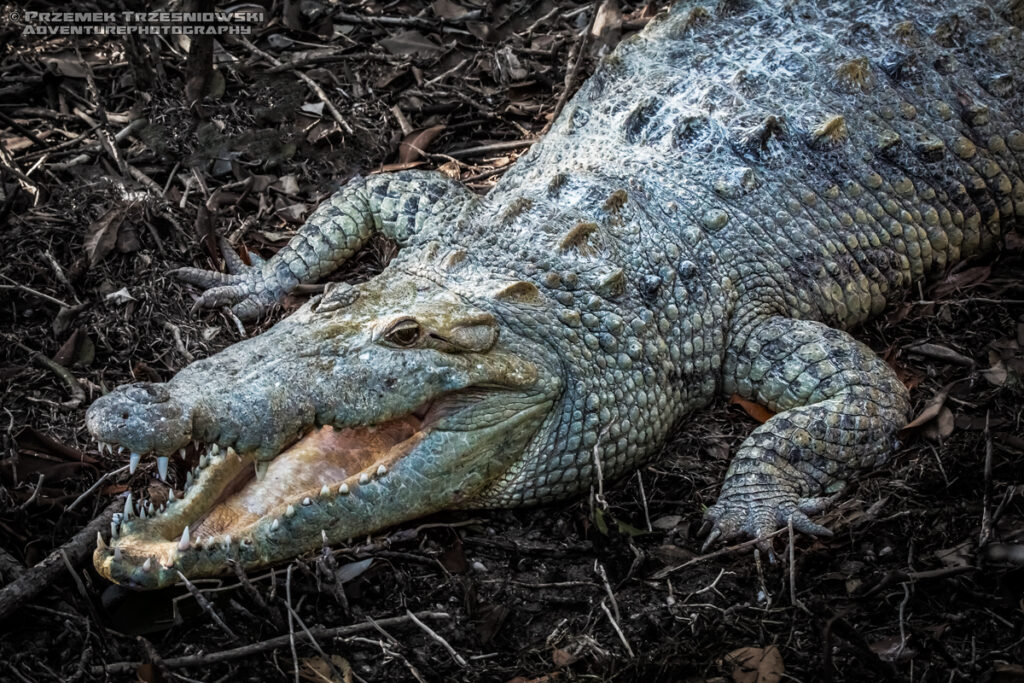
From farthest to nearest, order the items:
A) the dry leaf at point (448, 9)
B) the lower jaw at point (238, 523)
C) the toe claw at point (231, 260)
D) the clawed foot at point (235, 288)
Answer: the dry leaf at point (448, 9), the toe claw at point (231, 260), the clawed foot at point (235, 288), the lower jaw at point (238, 523)

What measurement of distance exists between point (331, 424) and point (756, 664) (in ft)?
4.74

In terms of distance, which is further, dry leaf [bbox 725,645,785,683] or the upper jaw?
the upper jaw

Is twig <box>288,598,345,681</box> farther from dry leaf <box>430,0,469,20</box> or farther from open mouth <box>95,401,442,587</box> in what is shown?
dry leaf <box>430,0,469,20</box>

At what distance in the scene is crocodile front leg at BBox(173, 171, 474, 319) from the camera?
4469 mm

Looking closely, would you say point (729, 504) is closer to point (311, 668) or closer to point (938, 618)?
point (938, 618)

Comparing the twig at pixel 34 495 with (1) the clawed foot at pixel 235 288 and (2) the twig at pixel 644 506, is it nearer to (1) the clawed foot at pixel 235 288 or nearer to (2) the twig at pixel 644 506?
(1) the clawed foot at pixel 235 288

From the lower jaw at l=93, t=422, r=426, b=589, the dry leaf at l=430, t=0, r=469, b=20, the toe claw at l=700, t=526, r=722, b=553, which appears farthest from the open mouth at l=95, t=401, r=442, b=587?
the dry leaf at l=430, t=0, r=469, b=20

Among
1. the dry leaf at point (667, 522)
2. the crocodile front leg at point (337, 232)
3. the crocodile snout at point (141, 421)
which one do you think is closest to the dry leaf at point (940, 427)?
the dry leaf at point (667, 522)

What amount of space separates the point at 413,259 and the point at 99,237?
161 centimetres

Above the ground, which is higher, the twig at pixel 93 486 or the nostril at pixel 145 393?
the nostril at pixel 145 393

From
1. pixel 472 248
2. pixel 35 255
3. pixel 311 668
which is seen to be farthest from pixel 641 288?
pixel 35 255

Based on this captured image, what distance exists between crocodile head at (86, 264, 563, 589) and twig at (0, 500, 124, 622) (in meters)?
0.25

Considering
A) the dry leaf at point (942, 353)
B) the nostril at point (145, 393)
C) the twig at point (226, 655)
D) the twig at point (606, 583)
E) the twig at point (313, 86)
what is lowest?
the twig at point (226, 655)

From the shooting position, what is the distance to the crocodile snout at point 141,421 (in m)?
2.84
